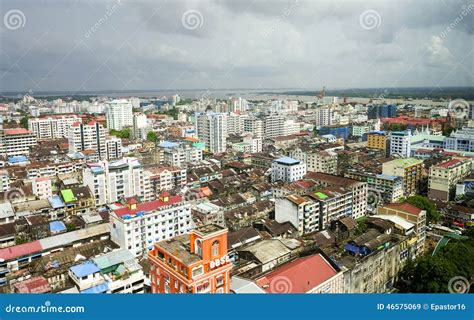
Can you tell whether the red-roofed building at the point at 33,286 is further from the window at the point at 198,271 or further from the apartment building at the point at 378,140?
the apartment building at the point at 378,140

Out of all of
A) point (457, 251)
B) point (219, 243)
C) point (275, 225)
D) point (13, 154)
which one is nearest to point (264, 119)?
point (13, 154)

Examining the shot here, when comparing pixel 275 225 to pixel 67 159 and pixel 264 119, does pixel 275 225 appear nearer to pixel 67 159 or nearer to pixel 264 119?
pixel 67 159

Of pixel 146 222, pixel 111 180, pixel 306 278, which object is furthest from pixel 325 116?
pixel 306 278

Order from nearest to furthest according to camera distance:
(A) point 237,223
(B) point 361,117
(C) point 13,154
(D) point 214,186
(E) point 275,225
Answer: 1. (E) point 275,225
2. (A) point 237,223
3. (D) point 214,186
4. (C) point 13,154
5. (B) point 361,117

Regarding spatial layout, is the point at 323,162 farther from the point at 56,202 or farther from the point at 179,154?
the point at 56,202

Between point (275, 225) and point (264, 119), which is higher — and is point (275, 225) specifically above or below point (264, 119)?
below

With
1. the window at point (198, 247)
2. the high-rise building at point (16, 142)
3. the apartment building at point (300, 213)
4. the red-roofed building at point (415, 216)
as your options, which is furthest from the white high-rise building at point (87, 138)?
the window at point (198, 247)
